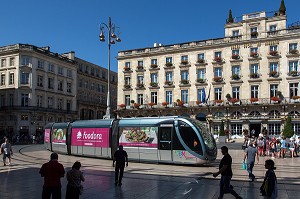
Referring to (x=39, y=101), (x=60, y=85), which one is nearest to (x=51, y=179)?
(x=39, y=101)

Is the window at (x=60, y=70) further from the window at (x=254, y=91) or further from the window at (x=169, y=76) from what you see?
the window at (x=254, y=91)

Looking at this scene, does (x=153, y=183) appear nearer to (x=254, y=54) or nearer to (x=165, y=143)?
(x=165, y=143)

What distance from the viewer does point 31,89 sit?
5703cm

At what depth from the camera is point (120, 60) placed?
56406 mm

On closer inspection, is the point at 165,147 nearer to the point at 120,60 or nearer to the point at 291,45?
the point at 291,45

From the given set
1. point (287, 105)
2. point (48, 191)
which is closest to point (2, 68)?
point (287, 105)

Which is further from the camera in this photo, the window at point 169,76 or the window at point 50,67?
the window at point 50,67

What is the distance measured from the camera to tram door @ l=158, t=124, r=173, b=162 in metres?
18.1

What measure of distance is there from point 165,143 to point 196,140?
1.97 metres

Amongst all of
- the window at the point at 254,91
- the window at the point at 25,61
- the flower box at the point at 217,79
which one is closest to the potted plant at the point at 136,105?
the flower box at the point at 217,79

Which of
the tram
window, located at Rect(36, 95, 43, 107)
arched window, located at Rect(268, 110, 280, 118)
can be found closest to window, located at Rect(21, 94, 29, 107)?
window, located at Rect(36, 95, 43, 107)

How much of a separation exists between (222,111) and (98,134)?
3026 centimetres

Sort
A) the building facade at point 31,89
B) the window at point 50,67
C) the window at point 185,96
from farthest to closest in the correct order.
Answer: the window at point 50,67
the building facade at point 31,89
the window at point 185,96

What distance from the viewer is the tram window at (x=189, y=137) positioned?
17.2 m
